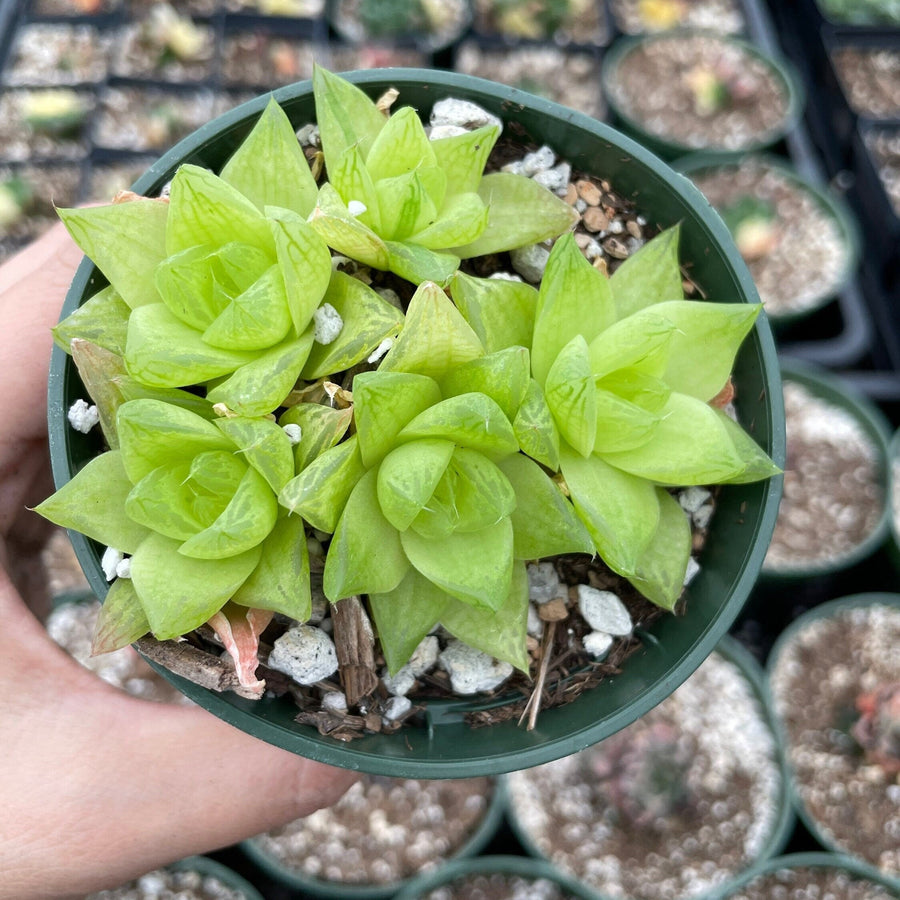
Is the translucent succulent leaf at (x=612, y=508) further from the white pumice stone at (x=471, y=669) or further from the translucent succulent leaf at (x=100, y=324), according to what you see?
the translucent succulent leaf at (x=100, y=324)

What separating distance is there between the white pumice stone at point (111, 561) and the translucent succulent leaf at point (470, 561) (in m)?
0.24

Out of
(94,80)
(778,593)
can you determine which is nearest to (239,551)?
(778,593)

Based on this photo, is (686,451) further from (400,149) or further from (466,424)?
(400,149)

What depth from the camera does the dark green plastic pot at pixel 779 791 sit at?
4.46 feet

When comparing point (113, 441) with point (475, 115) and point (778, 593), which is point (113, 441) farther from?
point (778, 593)

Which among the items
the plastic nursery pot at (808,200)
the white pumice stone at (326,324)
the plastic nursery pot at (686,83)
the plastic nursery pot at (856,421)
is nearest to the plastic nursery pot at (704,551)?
the white pumice stone at (326,324)

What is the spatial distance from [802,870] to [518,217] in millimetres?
1253

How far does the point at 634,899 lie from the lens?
137cm

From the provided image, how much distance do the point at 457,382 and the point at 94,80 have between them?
199 centimetres

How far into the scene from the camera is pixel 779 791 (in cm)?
145

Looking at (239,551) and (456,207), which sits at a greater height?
(456,207)

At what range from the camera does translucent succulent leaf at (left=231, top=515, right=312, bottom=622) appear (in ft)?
1.96

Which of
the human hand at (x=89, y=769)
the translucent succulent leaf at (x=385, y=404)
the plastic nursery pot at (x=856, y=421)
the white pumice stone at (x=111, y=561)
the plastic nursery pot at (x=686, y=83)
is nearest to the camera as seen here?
the translucent succulent leaf at (x=385, y=404)

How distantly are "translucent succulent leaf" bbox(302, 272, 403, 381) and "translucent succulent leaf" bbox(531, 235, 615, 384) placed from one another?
0.37 feet
